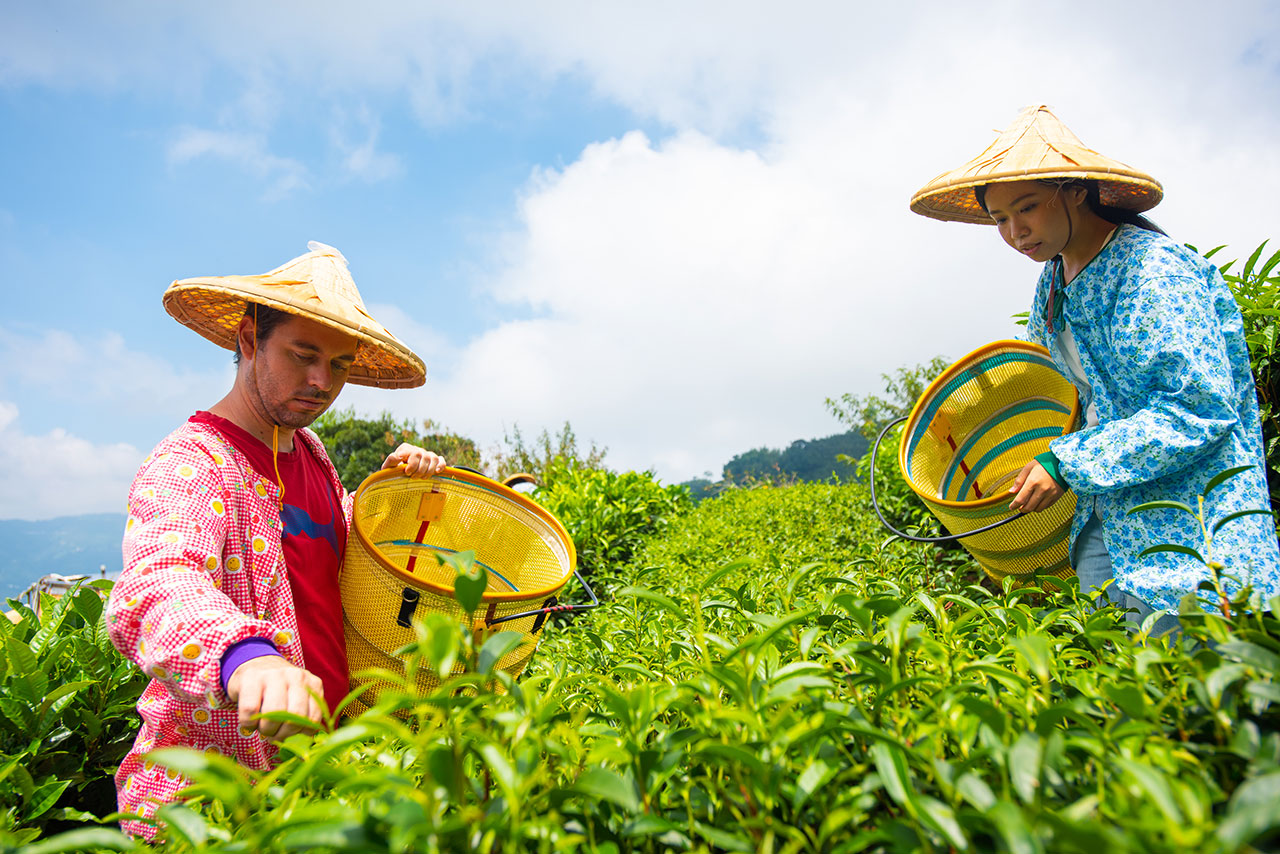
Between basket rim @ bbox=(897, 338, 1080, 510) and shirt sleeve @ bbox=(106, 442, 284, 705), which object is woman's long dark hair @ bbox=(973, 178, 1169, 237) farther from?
shirt sleeve @ bbox=(106, 442, 284, 705)

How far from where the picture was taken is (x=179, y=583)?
1257 millimetres

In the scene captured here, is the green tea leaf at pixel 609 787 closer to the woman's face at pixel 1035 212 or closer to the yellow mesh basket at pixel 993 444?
the yellow mesh basket at pixel 993 444

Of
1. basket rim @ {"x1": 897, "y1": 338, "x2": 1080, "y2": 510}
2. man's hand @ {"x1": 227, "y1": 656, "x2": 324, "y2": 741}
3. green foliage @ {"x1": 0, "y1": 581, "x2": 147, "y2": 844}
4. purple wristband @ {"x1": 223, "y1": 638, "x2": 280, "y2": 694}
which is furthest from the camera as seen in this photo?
basket rim @ {"x1": 897, "y1": 338, "x2": 1080, "y2": 510}

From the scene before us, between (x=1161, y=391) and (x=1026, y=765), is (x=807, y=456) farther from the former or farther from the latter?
(x=1026, y=765)

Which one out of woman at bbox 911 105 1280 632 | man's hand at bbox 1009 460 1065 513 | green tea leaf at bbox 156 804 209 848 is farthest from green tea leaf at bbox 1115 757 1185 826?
man's hand at bbox 1009 460 1065 513

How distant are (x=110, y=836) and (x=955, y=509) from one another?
72.4 inches

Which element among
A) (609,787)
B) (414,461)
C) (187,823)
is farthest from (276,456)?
(609,787)

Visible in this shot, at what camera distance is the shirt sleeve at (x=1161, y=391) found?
5.05 ft

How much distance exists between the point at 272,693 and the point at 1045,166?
6.43 feet

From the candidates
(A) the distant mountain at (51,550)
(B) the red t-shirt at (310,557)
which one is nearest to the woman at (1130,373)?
(B) the red t-shirt at (310,557)

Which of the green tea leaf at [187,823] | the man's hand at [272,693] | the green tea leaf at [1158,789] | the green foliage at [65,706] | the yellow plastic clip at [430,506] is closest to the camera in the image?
the green tea leaf at [1158,789]

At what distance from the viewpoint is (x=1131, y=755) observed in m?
0.60

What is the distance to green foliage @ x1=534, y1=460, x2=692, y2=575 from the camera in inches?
213

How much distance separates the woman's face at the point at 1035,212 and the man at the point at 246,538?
166cm
